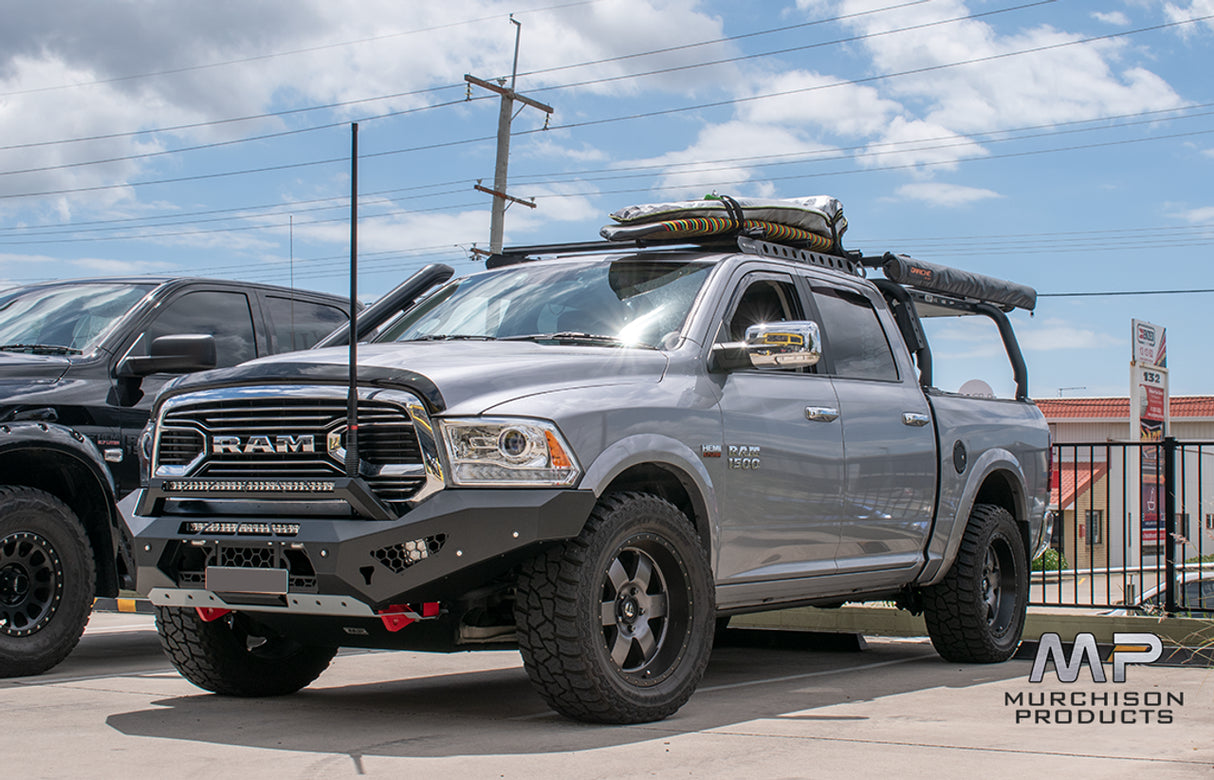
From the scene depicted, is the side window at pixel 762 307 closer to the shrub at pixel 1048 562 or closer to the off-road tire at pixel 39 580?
the shrub at pixel 1048 562

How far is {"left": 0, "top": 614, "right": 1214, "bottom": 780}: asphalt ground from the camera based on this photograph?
4.60 m

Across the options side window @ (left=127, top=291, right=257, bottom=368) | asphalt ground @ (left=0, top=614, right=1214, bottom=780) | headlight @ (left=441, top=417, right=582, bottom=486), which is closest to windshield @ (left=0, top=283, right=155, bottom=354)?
side window @ (left=127, top=291, right=257, bottom=368)

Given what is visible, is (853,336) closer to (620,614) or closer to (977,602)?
(977,602)

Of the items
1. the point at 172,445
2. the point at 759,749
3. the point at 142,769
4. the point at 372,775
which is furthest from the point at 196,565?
the point at 759,749

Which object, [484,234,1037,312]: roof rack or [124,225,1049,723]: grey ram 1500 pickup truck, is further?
[484,234,1037,312]: roof rack

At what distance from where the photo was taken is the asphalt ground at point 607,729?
15.1 ft

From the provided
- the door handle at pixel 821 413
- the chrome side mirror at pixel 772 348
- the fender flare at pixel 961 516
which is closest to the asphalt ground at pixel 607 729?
the fender flare at pixel 961 516

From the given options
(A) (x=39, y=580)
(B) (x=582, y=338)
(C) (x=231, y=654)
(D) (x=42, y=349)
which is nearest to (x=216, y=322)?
(D) (x=42, y=349)

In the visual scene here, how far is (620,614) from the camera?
546 cm

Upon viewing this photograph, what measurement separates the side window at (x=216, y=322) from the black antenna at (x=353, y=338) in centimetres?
321

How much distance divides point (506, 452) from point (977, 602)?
3.95 metres

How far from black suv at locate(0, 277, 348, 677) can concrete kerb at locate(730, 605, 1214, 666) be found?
404 cm

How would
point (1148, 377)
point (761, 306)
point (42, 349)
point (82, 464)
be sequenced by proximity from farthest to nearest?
1. point (1148, 377)
2. point (42, 349)
3. point (82, 464)
4. point (761, 306)

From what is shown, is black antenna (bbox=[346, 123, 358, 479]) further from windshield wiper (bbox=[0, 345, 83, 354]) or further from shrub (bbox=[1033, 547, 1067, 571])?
shrub (bbox=[1033, 547, 1067, 571])
